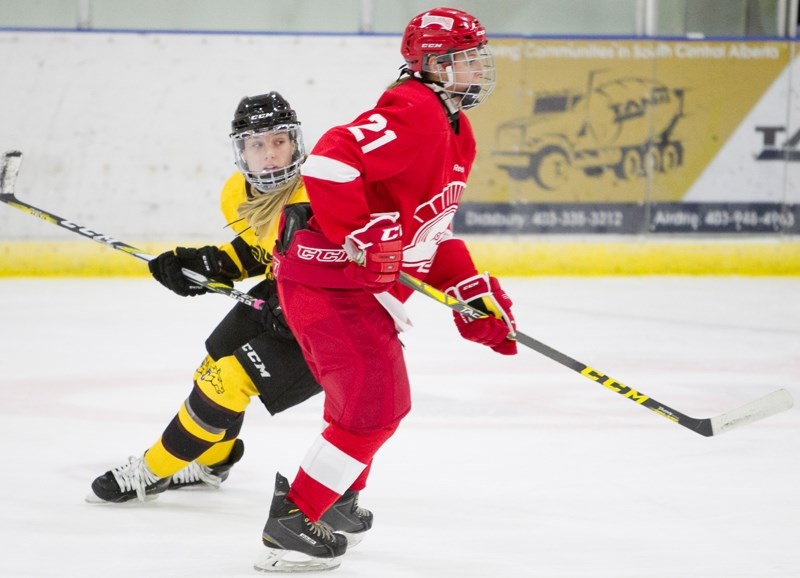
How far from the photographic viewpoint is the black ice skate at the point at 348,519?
224cm

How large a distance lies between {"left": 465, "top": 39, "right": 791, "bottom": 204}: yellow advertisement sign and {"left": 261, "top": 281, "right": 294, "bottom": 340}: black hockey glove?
13.4 feet

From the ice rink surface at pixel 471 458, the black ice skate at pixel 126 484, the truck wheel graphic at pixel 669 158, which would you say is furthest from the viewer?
the truck wheel graphic at pixel 669 158

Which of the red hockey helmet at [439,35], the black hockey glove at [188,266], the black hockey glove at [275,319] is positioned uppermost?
the red hockey helmet at [439,35]

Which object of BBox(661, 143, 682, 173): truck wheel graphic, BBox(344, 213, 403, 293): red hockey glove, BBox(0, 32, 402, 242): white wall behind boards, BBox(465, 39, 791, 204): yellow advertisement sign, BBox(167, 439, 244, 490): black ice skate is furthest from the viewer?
BBox(661, 143, 682, 173): truck wheel graphic

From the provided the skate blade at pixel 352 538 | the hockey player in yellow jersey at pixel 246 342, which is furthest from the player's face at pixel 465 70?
the skate blade at pixel 352 538

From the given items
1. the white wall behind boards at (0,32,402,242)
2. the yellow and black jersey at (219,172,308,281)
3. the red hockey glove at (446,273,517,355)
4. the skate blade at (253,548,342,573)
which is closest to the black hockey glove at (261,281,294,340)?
the yellow and black jersey at (219,172,308,281)

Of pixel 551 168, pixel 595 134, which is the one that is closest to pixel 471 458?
pixel 551 168

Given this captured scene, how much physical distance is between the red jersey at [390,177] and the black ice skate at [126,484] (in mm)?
613

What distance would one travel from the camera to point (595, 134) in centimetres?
651

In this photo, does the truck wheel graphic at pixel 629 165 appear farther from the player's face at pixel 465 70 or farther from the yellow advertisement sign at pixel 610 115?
the player's face at pixel 465 70

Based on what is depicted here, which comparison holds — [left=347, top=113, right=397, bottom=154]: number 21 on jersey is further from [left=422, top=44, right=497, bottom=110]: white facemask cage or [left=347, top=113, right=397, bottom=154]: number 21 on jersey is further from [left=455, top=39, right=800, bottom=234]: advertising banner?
[left=455, top=39, right=800, bottom=234]: advertising banner

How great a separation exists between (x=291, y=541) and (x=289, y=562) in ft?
0.16

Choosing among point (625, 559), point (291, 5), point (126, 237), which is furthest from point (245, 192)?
point (291, 5)

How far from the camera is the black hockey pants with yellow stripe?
92.3 inches
